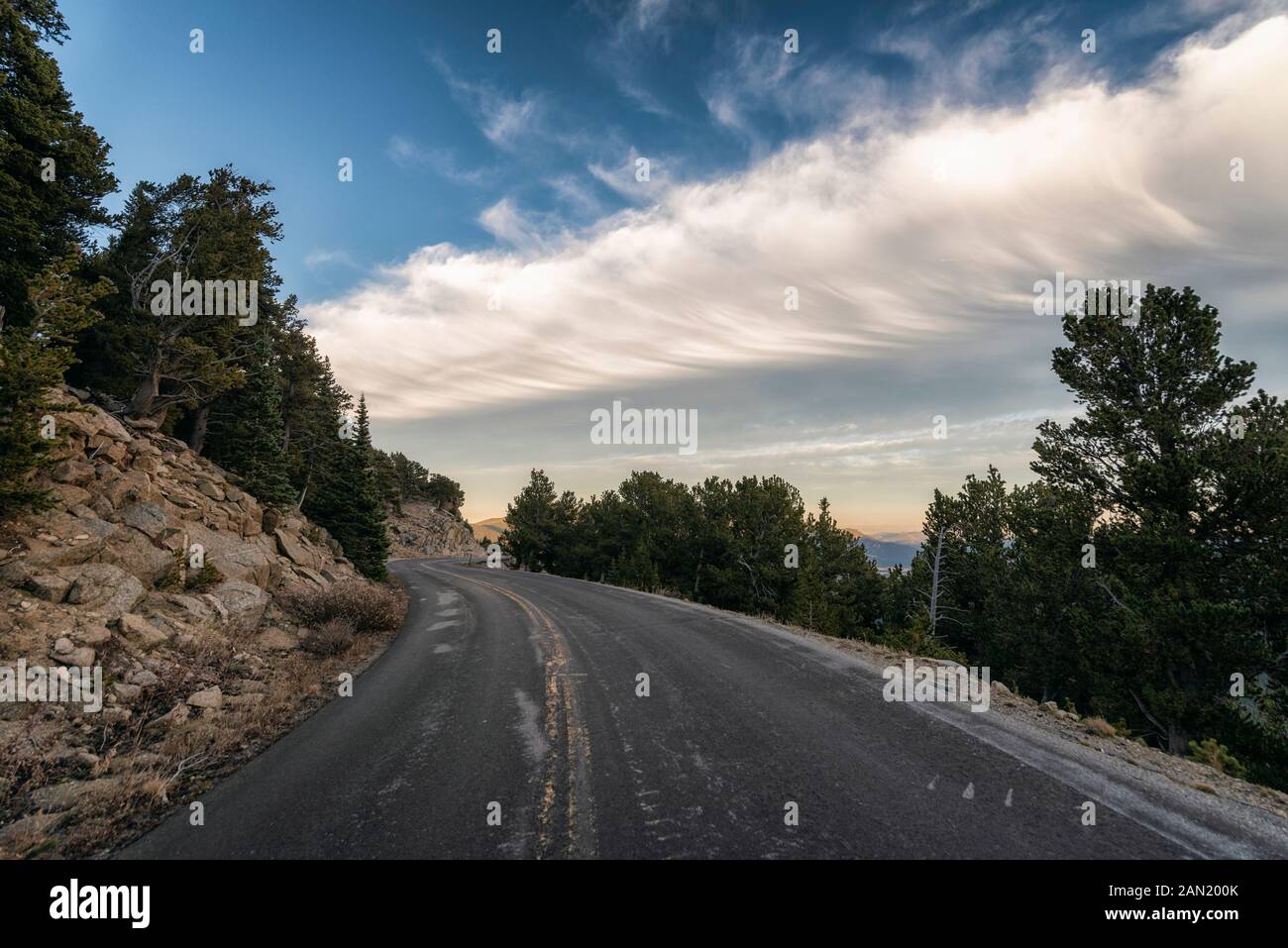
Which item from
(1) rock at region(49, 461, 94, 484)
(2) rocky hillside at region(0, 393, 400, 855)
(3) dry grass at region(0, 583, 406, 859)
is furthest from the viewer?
(1) rock at region(49, 461, 94, 484)

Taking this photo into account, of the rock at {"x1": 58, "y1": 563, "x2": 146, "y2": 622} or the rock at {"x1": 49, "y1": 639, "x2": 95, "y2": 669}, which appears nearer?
the rock at {"x1": 49, "y1": 639, "x2": 95, "y2": 669}

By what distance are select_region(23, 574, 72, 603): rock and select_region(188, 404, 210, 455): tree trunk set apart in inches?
572

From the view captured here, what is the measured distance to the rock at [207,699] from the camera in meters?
7.13

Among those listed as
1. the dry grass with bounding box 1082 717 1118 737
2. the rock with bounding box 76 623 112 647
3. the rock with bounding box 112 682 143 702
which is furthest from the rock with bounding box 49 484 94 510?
the dry grass with bounding box 1082 717 1118 737

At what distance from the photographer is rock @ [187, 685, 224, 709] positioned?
713cm

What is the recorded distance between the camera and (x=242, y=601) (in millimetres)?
11039

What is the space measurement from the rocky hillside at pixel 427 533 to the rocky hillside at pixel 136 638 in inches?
1820

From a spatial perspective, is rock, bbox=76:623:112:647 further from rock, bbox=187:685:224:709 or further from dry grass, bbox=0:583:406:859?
rock, bbox=187:685:224:709

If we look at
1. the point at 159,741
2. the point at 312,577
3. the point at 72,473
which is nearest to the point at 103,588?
the point at 72,473

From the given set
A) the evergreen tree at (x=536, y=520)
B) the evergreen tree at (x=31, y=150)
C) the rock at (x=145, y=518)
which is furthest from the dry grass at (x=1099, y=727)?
the evergreen tree at (x=536, y=520)

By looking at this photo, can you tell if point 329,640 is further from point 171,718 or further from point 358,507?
point 358,507

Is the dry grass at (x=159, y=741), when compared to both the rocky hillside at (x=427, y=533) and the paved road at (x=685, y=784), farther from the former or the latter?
the rocky hillside at (x=427, y=533)
